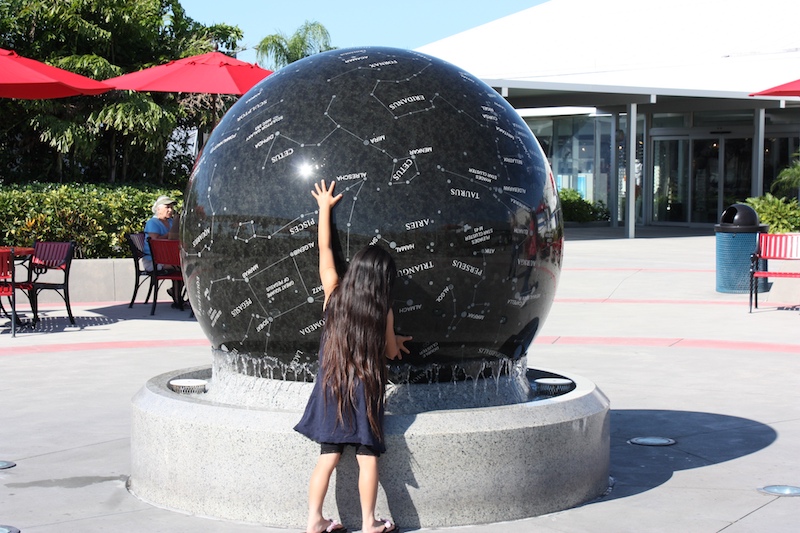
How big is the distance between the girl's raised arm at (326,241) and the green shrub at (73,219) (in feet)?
33.6

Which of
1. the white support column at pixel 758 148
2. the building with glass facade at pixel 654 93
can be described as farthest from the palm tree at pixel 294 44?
the white support column at pixel 758 148

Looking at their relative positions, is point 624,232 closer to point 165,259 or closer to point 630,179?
point 630,179

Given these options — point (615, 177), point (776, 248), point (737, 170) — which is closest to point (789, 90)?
point (776, 248)

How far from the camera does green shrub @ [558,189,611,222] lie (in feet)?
120

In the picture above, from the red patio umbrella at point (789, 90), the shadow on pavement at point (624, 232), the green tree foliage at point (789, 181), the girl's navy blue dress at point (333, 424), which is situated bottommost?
the shadow on pavement at point (624, 232)

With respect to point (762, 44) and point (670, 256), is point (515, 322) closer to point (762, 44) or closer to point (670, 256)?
point (670, 256)

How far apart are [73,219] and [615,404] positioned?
919 cm

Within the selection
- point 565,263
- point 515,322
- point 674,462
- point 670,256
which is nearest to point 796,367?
point 674,462

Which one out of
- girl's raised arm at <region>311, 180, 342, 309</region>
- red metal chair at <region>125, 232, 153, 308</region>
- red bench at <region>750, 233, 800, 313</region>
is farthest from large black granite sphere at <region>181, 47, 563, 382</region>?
red bench at <region>750, 233, 800, 313</region>

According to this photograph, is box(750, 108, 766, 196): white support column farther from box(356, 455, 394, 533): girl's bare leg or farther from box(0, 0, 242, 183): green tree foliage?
box(356, 455, 394, 533): girl's bare leg

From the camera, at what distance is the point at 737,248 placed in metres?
Answer: 14.9

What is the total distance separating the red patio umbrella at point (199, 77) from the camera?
14.2 meters

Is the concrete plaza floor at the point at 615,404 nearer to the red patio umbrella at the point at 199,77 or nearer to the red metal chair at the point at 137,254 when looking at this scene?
the red metal chair at the point at 137,254

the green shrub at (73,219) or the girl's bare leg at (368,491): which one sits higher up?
the green shrub at (73,219)
